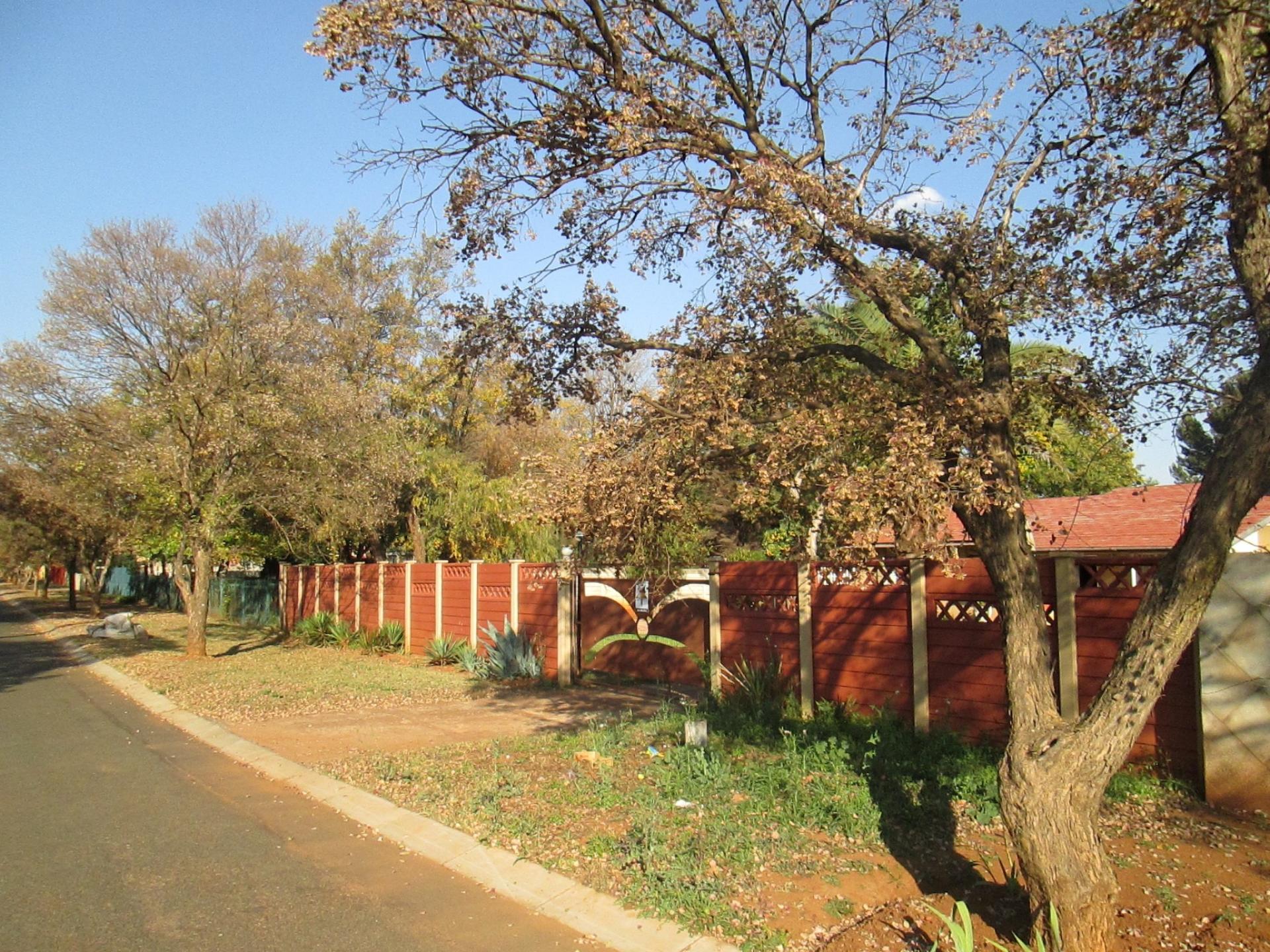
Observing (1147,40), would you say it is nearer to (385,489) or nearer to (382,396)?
(385,489)

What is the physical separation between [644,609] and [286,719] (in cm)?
485

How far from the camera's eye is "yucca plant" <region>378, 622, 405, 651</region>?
1838cm

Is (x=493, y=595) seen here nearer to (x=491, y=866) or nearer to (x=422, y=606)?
(x=422, y=606)

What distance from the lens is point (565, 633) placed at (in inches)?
541

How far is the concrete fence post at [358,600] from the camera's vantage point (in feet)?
67.4

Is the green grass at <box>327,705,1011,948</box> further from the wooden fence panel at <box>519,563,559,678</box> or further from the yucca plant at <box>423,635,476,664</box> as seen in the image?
the yucca plant at <box>423,635,476,664</box>

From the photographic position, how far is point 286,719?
1118 cm

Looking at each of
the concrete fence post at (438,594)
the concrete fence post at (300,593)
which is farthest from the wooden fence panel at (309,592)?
the concrete fence post at (438,594)

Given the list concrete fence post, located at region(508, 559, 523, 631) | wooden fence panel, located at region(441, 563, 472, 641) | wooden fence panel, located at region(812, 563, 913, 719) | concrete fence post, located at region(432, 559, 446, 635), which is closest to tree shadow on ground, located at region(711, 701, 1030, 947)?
wooden fence panel, located at region(812, 563, 913, 719)

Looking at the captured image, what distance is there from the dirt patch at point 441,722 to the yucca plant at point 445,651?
138 inches

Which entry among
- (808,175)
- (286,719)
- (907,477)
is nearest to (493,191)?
(808,175)

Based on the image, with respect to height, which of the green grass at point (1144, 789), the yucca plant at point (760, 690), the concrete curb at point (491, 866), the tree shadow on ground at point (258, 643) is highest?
the yucca plant at point (760, 690)

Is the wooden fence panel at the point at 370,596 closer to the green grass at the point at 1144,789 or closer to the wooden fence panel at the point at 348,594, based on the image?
the wooden fence panel at the point at 348,594

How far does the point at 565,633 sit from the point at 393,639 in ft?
19.9
